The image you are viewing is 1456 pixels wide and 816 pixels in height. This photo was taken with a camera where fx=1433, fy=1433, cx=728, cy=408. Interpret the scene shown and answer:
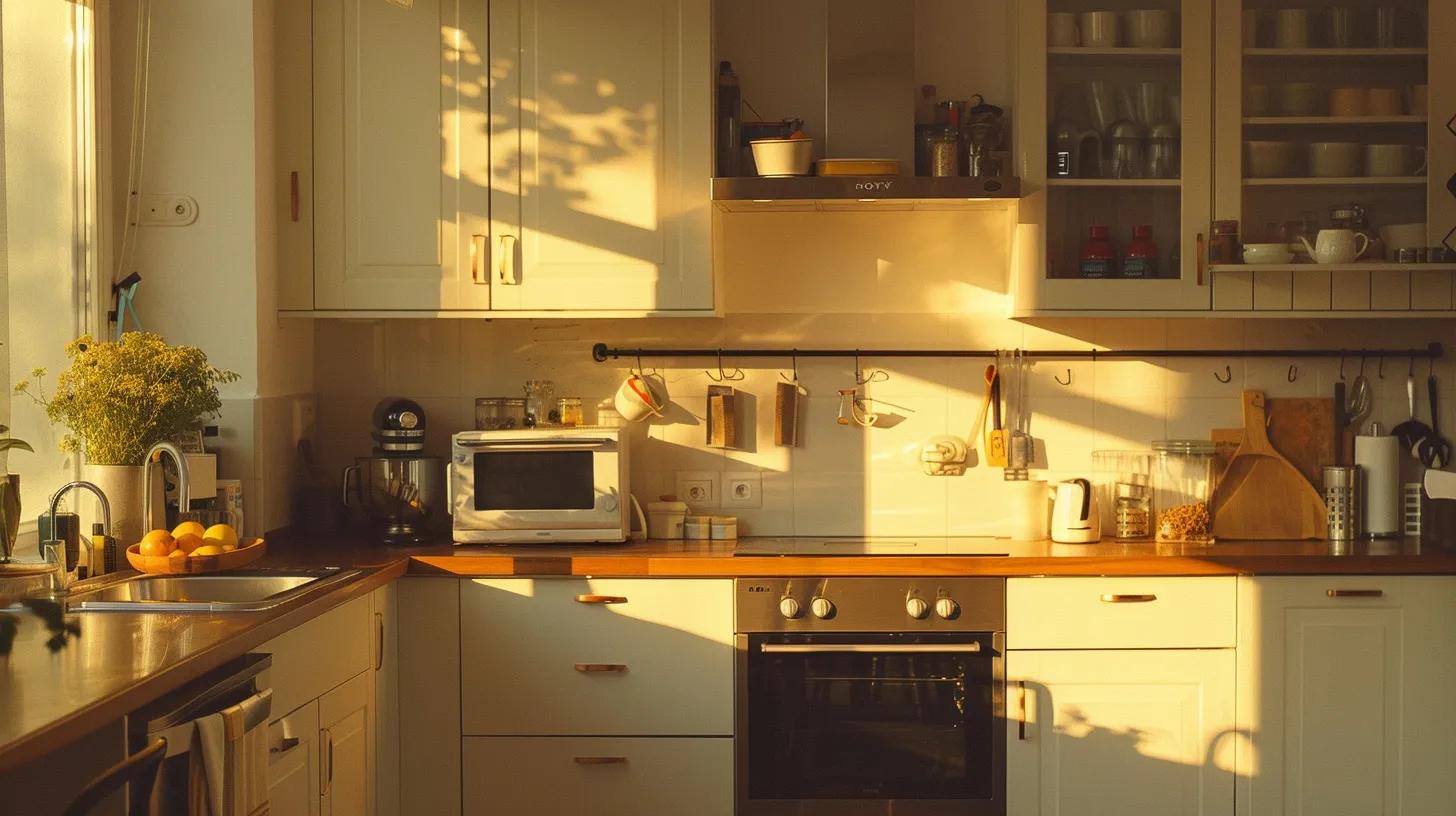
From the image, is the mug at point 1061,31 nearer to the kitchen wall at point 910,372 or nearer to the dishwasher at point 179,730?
the kitchen wall at point 910,372

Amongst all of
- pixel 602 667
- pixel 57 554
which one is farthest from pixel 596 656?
pixel 57 554

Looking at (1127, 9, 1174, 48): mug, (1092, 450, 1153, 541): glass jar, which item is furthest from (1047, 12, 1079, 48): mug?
(1092, 450, 1153, 541): glass jar

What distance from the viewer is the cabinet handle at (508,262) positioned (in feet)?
11.4

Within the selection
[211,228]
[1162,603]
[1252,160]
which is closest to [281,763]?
[211,228]

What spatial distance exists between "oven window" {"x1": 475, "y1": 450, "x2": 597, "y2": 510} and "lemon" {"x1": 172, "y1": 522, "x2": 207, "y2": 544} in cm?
70

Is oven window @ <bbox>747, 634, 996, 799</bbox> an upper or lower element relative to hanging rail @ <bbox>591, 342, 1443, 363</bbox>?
lower

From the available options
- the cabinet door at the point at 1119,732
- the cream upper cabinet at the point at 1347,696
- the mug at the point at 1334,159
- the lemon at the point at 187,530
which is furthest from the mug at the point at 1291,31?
the lemon at the point at 187,530

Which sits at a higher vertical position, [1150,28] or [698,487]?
[1150,28]

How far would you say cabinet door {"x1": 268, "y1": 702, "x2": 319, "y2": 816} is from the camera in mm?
2506

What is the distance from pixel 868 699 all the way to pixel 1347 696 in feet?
3.59

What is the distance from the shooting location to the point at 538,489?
3.48 m

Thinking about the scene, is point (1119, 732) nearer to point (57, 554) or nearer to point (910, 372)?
point (910, 372)

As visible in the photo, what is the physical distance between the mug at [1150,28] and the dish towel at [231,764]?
8.24ft

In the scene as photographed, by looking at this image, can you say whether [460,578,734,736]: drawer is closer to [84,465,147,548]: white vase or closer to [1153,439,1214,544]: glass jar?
[84,465,147,548]: white vase
